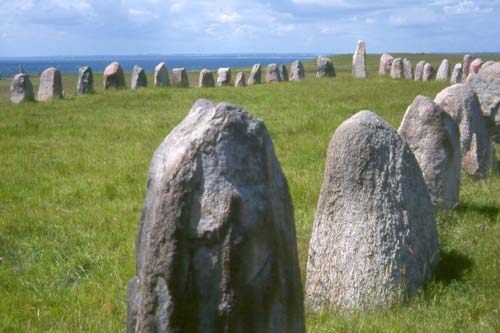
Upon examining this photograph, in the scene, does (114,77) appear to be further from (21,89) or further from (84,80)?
(21,89)

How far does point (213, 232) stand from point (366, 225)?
2.67 metres

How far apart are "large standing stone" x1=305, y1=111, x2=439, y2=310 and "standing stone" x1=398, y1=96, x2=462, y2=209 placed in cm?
202

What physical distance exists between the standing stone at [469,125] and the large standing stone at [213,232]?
6.88m

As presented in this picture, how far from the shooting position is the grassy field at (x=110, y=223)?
17.3ft

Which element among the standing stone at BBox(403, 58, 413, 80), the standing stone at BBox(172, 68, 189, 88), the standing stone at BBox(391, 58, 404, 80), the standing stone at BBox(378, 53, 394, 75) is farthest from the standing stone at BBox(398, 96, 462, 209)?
the standing stone at BBox(378, 53, 394, 75)

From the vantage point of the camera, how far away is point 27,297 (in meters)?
5.90

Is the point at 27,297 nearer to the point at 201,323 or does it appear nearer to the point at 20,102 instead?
the point at 201,323

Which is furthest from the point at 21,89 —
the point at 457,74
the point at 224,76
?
the point at 457,74

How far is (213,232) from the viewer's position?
287 centimetres

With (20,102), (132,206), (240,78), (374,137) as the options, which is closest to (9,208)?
(132,206)

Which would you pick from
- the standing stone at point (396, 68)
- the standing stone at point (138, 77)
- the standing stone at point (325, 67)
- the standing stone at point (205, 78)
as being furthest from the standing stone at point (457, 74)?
the standing stone at point (138, 77)

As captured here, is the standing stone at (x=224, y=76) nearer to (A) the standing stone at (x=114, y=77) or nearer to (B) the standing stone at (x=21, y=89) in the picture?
(A) the standing stone at (x=114, y=77)

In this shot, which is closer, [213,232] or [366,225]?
[213,232]

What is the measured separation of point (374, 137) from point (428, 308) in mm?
1321
